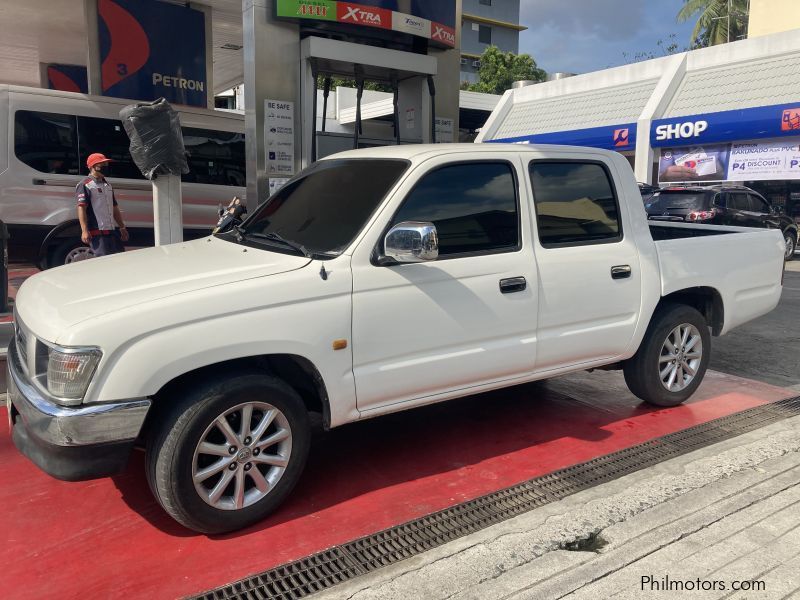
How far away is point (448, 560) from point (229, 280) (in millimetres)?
1632

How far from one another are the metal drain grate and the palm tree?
103 feet

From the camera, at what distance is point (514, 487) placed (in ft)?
12.5

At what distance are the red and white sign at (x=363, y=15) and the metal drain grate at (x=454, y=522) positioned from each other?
233 inches

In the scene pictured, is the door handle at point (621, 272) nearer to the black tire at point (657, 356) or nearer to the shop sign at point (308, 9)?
the black tire at point (657, 356)

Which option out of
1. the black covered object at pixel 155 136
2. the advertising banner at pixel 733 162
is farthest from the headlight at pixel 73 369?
the advertising banner at pixel 733 162

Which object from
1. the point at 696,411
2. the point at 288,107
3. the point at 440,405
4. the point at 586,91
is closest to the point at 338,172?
the point at 440,405

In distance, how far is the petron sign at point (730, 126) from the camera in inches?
688

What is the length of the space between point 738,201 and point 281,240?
14.1 metres

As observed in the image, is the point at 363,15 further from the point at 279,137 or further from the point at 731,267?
the point at 731,267

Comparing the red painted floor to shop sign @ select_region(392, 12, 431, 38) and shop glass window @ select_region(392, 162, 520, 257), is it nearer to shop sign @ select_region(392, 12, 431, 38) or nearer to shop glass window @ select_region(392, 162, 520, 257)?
shop glass window @ select_region(392, 162, 520, 257)

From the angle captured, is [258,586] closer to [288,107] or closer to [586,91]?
[288,107]

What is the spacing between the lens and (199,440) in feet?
10.1

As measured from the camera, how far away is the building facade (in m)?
57.5

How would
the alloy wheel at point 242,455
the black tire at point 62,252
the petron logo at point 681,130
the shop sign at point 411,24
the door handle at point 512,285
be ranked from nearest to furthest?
the alloy wheel at point 242,455, the door handle at point 512,285, the shop sign at point 411,24, the black tire at point 62,252, the petron logo at point 681,130
